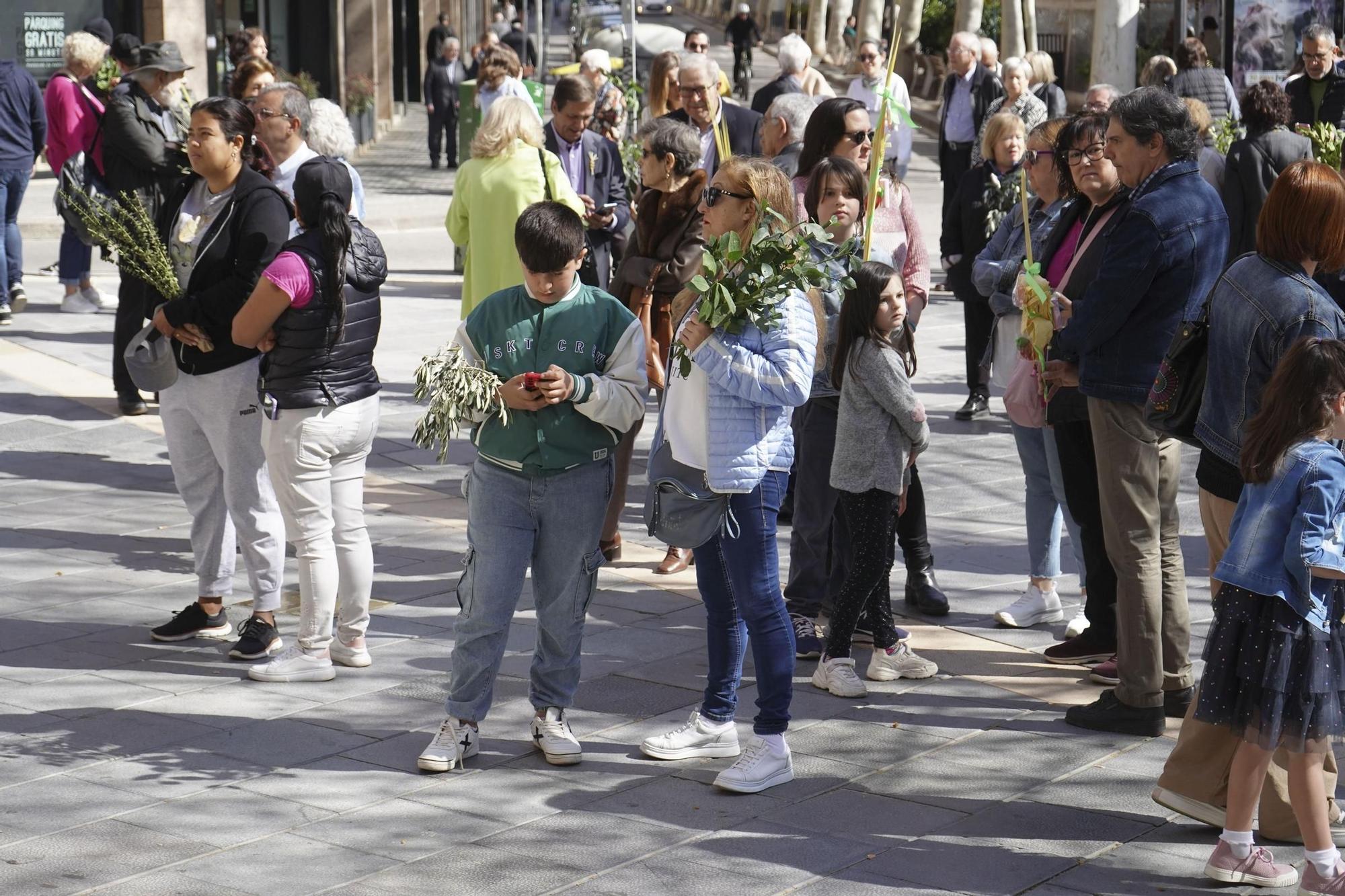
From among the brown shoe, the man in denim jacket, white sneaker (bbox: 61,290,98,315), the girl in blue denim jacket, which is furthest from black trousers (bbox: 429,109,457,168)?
the girl in blue denim jacket

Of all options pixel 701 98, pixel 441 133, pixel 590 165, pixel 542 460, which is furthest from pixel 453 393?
pixel 441 133

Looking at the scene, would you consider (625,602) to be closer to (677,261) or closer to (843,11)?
(677,261)

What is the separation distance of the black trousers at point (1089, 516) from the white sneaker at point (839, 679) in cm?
99

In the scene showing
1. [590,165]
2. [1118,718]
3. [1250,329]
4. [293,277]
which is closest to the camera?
[1250,329]

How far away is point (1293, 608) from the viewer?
14.3 feet

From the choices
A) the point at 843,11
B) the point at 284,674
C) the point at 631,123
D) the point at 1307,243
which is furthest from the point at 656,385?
the point at 843,11

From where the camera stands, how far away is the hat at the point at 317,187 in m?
5.82

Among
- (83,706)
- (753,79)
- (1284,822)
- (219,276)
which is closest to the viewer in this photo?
(1284,822)

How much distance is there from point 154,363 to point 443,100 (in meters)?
20.6

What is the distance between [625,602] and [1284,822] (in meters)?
3.09

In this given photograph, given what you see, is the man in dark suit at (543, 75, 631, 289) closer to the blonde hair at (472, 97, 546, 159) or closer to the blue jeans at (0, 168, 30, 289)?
the blonde hair at (472, 97, 546, 159)

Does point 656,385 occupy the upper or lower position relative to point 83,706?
upper

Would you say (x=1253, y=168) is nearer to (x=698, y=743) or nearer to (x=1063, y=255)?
(x=1063, y=255)

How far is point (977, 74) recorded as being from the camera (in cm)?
1569
